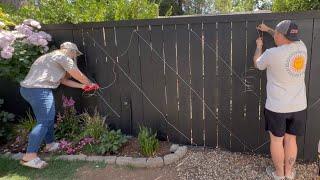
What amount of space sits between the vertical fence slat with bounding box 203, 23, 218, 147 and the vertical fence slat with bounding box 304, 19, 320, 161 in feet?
3.80

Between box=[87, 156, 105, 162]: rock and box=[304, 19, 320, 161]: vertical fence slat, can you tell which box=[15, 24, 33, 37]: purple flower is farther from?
box=[304, 19, 320, 161]: vertical fence slat

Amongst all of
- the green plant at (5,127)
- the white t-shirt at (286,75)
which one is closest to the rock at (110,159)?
the green plant at (5,127)

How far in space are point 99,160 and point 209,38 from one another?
219 centimetres

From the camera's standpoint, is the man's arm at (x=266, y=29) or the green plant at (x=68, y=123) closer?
the man's arm at (x=266, y=29)

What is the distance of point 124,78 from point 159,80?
1.93 feet

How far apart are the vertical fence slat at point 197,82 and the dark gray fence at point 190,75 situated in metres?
0.01

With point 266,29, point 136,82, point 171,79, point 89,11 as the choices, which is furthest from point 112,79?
point 266,29

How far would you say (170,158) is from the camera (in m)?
4.50

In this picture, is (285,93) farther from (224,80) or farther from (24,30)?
(24,30)

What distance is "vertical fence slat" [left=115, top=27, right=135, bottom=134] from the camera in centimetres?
505

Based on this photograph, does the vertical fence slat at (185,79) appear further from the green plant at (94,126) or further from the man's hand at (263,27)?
the green plant at (94,126)

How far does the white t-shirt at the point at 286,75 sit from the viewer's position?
361 cm

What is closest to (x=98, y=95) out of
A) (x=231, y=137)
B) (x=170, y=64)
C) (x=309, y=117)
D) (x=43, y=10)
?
(x=170, y=64)

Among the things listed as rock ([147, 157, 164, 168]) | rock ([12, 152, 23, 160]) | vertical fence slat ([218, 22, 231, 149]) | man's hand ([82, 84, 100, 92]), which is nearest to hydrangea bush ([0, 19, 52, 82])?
man's hand ([82, 84, 100, 92])
